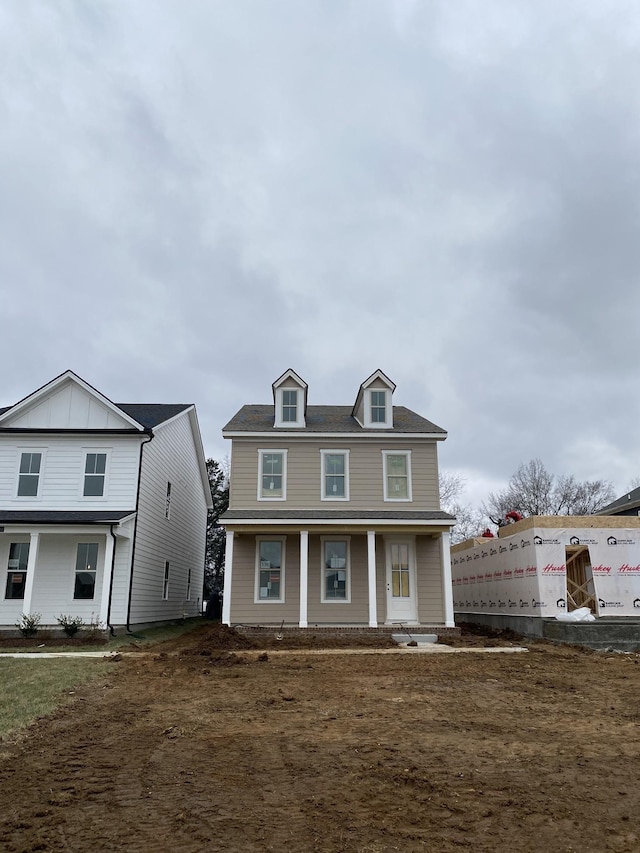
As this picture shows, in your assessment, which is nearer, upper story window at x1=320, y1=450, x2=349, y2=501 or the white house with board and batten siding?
the white house with board and batten siding

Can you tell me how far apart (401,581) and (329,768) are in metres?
13.3

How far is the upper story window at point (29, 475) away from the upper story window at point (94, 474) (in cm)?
141

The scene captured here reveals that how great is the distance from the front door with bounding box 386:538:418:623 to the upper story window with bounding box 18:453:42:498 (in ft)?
35.7

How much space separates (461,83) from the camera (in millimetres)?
13320

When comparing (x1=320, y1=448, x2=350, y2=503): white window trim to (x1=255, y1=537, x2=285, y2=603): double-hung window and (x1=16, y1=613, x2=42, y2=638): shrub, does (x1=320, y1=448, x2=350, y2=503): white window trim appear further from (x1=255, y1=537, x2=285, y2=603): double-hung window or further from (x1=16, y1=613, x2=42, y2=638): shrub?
(x1=16, y1=613, x2=42, y2=638): shrub

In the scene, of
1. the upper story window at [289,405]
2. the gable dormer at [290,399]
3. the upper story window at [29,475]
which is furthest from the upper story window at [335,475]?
the upper story window at [29,475]

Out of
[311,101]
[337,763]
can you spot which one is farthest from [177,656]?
[311,101]

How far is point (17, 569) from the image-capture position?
17406mm

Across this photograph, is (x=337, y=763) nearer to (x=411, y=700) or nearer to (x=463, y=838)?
(x=463, y=838)

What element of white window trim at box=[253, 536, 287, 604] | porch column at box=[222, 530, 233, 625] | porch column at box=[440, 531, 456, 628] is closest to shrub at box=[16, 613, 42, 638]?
porch column at box=[222, 530, 233, 625]

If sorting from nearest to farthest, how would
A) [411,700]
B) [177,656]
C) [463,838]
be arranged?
[463,838] → [411,700] → [177,656]

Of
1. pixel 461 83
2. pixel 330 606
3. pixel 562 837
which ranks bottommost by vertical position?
pixel 562 837

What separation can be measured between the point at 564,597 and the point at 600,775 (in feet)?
39.6

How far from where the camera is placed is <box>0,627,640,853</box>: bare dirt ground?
3.91m
